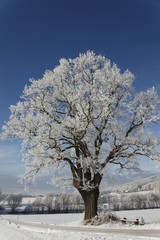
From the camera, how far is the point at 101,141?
27.9 m

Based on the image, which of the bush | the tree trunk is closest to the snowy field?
the bush

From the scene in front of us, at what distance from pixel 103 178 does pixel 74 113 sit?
651 cm

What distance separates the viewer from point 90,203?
26.9 meters

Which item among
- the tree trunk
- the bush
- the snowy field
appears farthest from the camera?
the tree trunk

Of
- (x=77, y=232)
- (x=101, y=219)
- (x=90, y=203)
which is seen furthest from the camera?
(x=90, y=203)

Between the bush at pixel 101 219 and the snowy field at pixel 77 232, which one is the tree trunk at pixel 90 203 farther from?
the snowy field at pixel 77 232

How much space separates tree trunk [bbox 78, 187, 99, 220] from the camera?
87.6 feet

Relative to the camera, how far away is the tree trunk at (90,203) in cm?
2669

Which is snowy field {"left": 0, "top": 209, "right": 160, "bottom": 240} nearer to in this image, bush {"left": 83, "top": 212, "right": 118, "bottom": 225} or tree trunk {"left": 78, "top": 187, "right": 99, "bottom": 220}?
bush {"left": 83, "top": 212, "right": 118, "bottom": 225}

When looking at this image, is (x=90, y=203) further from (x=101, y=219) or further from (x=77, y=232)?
(x=77, y=232)

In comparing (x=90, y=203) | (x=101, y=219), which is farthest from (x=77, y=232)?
(x=90, y=203)

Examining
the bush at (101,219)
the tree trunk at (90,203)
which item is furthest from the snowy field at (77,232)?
the tree trunk at (90,203)

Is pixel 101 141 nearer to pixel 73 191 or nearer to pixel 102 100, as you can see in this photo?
pixel 102 100

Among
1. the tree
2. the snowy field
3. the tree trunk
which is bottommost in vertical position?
the snowy field
